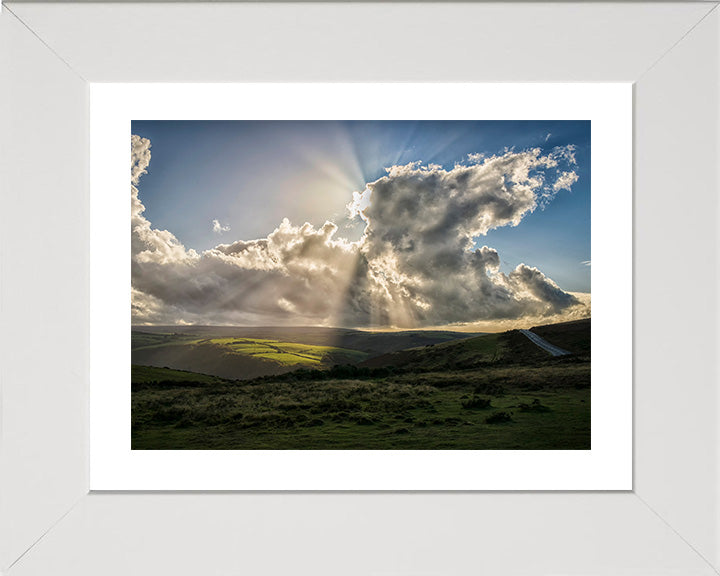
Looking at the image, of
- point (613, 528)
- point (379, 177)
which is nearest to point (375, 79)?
point (613, 528)

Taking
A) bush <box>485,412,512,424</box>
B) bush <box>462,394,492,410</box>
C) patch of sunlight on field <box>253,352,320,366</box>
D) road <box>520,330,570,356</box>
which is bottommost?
bush <box>485,412,512,424</box>

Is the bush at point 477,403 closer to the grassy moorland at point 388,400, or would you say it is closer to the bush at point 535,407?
the grassy moorland at point 388,400

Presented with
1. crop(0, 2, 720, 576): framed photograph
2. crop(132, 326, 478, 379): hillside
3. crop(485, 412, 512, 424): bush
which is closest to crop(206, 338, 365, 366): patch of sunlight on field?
crop(132, 326, 478, 379): hillside

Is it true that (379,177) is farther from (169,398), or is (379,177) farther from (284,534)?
(284,534)

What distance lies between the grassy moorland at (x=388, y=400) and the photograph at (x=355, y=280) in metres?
0.02

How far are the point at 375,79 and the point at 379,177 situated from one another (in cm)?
319

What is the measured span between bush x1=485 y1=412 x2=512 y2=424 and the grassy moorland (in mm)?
13

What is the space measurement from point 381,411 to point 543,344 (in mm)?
2201

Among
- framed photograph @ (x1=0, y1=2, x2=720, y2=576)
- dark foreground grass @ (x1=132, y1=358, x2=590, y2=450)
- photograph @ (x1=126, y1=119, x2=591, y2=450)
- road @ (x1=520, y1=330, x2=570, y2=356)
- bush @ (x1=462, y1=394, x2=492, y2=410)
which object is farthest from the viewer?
bush @ (x1=462, y1=394, x2=492, y2=410)

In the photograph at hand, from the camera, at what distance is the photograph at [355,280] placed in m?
4.99

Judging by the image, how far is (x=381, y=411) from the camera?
5676 millimetres

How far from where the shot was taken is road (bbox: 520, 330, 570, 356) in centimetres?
548

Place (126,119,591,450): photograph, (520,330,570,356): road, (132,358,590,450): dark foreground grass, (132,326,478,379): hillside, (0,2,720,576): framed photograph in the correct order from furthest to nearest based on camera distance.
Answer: (520,330,570,356): road, (132,358,590,450): dark foreground grass, (132,326,478,379): hillside, (126,119,591,450): photograph, (0,2,720,576): framed photograph

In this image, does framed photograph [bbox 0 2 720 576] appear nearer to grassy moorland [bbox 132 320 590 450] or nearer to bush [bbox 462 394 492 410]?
grassy moorland [bbox 132 320 590 450]
